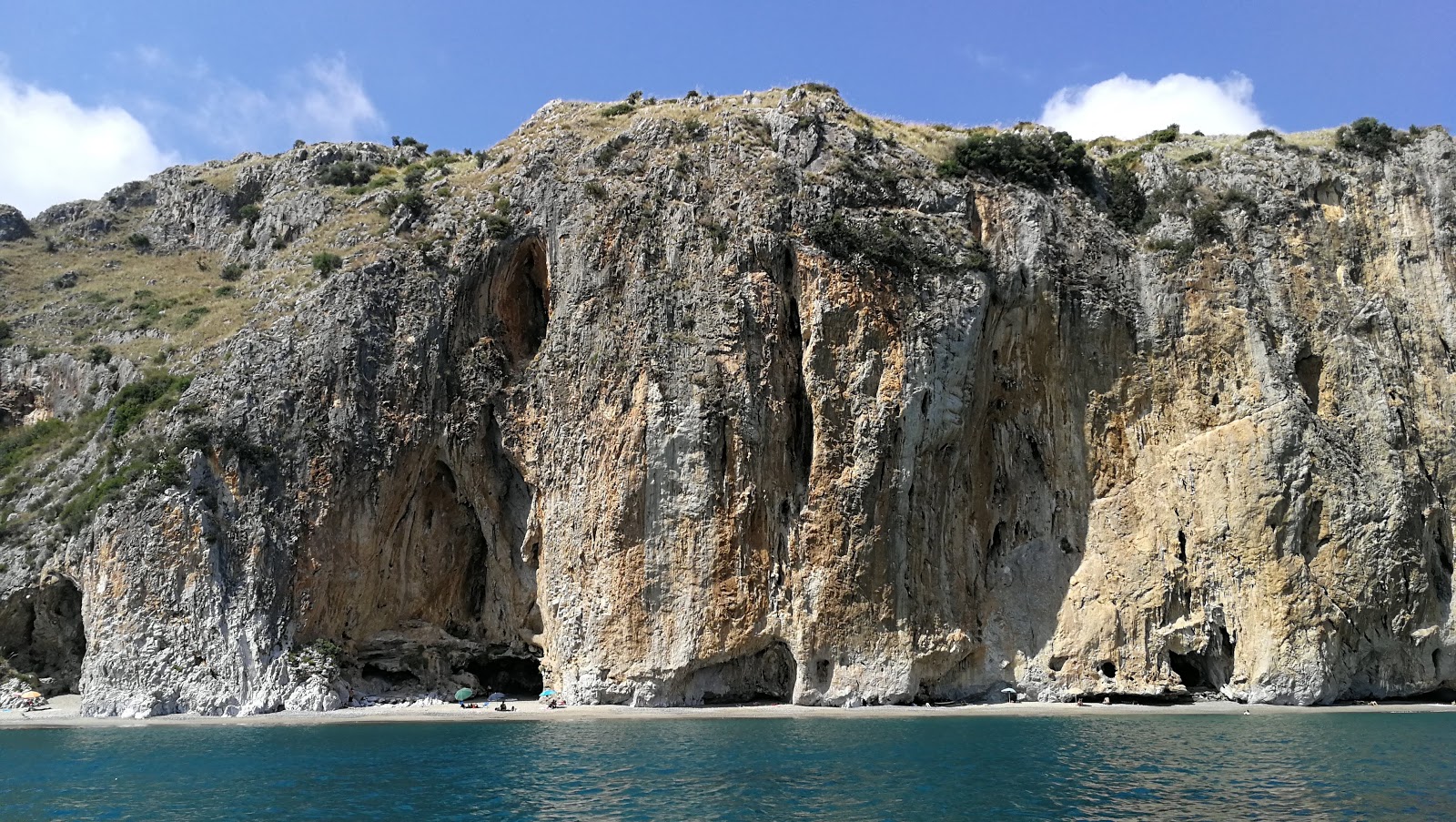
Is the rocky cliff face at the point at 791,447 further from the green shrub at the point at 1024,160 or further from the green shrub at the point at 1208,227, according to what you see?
the green shrub at the point at 1024,160

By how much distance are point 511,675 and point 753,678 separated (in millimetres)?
10919

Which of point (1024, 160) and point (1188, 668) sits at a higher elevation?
point (1024, 160)

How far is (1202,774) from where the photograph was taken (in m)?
21.6

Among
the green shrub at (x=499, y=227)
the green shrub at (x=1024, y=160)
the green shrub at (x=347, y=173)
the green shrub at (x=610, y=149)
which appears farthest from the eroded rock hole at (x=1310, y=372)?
the green shrub at (x=347, y=173)

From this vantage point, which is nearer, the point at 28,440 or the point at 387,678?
the point at 387,678

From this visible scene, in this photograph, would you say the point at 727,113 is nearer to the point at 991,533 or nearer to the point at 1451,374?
the point at 991,533

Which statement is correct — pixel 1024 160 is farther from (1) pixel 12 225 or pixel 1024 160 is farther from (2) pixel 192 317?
(1) pixel 12 225

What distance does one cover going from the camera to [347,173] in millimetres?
58594

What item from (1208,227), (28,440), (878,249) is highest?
(1208,227)

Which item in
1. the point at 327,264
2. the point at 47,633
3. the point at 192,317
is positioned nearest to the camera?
the point at 47,633

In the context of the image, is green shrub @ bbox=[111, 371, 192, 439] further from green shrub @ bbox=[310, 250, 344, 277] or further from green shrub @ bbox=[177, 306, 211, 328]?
green shrub @ bbox=[310, 250, 344, 277]

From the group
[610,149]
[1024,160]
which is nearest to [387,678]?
[610,149]

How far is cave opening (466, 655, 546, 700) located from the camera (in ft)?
137

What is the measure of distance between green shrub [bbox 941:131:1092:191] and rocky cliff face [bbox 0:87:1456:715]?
485mm
